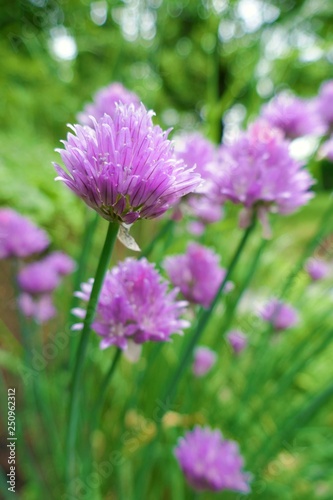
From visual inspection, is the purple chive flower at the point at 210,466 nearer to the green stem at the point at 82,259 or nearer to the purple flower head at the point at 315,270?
the green stem at the point at 82,259

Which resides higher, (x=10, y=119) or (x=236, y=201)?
(x=10, y=119)

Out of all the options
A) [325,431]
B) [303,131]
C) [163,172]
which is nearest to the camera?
[163,172]

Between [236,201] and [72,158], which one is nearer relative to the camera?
[72,158]

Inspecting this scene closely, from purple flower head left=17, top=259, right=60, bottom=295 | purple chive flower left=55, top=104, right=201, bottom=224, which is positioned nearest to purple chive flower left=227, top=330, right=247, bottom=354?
purple flower head left=17, top=259, right=60, bottom=295

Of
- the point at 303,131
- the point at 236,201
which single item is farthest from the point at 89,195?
the point at 303,131

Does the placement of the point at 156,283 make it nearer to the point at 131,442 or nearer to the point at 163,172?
the point at 163,172

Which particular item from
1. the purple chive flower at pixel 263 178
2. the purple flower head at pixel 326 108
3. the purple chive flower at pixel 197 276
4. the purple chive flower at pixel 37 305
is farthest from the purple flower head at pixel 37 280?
the purple flower head at pixel 326 108

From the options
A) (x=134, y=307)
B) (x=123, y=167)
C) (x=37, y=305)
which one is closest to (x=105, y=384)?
(x=134, y=307)
